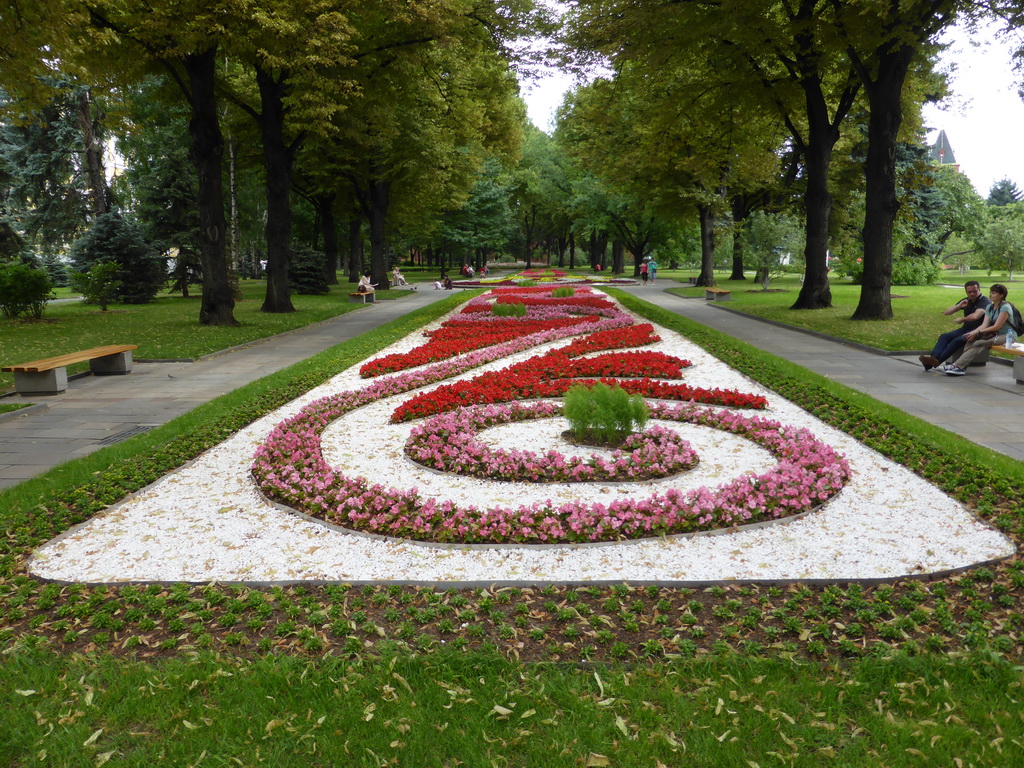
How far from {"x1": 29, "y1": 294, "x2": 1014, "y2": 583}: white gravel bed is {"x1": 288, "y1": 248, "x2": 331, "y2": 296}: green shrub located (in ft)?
84.0

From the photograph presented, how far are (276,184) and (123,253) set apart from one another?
29.5ft

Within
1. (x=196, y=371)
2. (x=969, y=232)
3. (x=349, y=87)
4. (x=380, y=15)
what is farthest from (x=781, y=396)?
(x=969, y=232)

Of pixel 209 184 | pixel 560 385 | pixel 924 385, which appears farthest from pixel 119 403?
pixel 924 385

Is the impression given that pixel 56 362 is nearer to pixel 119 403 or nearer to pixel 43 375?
pixel 43 375

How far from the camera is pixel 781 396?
929 centimetres

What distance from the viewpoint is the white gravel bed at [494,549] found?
434 cm

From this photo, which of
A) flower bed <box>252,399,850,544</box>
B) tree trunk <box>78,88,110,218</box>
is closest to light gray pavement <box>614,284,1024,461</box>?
flower bed <box>252,399,850,544</box>

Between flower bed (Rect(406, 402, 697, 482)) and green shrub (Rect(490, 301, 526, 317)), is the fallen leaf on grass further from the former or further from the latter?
green shrub (Rect(490, 301, 526, 317))

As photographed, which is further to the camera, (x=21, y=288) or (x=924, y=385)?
(x=21, y=288)

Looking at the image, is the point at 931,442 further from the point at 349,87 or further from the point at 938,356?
the point at 349,87

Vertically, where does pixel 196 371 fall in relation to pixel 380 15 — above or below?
below

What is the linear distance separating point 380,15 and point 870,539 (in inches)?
739

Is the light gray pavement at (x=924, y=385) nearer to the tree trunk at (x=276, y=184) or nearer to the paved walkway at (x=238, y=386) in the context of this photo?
the paved walkway at (x=238, y=386)

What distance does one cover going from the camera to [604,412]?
6801 millimetres
